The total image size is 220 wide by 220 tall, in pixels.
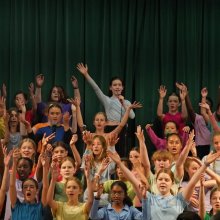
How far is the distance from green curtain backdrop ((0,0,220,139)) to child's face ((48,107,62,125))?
173 centimetres

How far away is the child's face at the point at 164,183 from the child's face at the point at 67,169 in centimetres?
84

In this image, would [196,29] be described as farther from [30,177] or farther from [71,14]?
[30,177]

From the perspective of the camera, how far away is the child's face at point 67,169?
6.19m

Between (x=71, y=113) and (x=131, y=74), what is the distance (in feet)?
4.82

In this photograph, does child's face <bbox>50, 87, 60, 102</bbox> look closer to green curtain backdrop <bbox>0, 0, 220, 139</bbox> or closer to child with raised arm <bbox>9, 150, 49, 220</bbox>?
green curtain backdrop <bbox>0, 0, 220, 139</bbox>

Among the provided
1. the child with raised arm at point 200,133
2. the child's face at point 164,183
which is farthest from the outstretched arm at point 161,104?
the child's face at point 164,183

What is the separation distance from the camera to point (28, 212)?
5.77 metres

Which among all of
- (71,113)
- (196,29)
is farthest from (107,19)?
(71,113)

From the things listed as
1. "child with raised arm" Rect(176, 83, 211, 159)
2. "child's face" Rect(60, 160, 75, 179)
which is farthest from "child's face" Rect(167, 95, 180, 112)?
"child's face" Rect(60, 160, 75, 179)

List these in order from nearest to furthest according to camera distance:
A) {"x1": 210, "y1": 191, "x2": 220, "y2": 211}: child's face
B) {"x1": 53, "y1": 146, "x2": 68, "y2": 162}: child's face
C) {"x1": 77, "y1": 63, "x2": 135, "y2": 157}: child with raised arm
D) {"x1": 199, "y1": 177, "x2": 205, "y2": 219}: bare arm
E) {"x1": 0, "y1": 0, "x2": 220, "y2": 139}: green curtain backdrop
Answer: {"x1": 210, "y1": 191, "x2": 220, "y2": 211}: child's face, {"x1": 199, "y1": 177, "x2": 205, "y2": 219}: bare arm, {"x1": 53, "y1": 146, "x2": 68, "y2": 162}: child's face, {"x1": 77, "y1": 63, "x2": 135, "y2": 157}: child with raised arm, {"x1": 0, "y1": 0, "x2": 220, "y2": 139}: green curtain backdrop

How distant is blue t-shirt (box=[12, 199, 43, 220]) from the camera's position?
5758 millimetres

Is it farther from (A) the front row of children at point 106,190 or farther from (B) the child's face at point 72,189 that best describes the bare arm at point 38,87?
(B) the child's face at point 72,189

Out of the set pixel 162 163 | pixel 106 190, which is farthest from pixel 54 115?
pixel 162 163

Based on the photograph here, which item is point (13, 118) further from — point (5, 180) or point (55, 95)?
point (5, 180)
